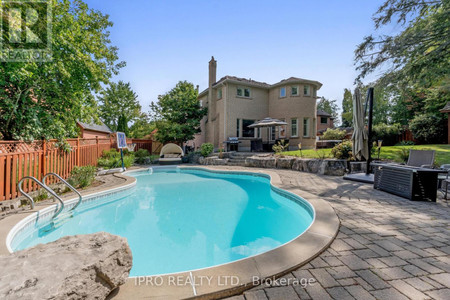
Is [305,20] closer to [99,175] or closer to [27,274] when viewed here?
[27,274]

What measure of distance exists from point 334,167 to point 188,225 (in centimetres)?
676

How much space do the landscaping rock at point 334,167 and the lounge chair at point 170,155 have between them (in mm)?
10091

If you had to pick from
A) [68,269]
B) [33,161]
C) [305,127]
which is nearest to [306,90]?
[305,127]

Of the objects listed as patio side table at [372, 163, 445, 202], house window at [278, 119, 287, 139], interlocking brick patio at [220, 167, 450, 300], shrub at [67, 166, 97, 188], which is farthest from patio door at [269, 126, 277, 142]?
shrub at [67, 166, 97, 188]

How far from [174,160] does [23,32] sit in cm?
1060

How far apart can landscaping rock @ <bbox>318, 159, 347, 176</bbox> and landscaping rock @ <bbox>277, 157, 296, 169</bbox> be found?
1.91 metres

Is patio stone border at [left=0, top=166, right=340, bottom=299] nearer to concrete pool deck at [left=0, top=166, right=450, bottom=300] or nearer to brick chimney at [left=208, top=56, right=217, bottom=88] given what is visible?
concrete pool deck at [left=0, top=166, right=450, bottom=300]

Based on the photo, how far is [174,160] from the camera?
14945 millimetres

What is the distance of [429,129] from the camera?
1527 cm

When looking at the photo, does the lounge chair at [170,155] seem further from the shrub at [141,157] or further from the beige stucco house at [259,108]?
the beige stucco house at [259,108]

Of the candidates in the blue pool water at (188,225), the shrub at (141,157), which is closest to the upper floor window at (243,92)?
the shrub at (141,157)

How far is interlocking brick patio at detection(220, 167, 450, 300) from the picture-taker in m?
1.76

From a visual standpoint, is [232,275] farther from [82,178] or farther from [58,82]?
[58,82]

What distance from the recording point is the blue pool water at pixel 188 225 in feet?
10.9
